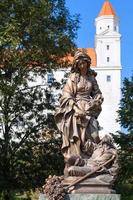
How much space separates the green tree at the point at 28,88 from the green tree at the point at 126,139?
3031 mm

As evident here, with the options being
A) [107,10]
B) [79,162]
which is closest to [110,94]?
[107,10]

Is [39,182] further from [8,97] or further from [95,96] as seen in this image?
[95,96]

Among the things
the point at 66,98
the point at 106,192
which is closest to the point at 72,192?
the point at 106,192

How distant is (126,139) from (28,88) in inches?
209

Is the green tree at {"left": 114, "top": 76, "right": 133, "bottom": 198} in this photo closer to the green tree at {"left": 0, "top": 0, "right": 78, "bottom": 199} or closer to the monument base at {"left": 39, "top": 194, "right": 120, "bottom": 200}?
the green tree at {"left": 0, "top": 0, "right": 78, "bottom": 199}

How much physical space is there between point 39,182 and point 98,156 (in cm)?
1455

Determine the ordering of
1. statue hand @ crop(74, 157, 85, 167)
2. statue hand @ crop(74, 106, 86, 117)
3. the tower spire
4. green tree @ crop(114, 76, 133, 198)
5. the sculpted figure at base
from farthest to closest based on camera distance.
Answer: the tower spire
green tree @ crop(114, 76, 133, 198)
statue hand @ crop(74, 106, 86, 117)
statue hand @ crop(74, 157, 85, 167)
the sculpted figure at base

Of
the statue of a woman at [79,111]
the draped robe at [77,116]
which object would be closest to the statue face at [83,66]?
the statue of a woman at [79,111]

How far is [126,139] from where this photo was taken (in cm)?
2614

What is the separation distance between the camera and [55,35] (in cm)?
2511

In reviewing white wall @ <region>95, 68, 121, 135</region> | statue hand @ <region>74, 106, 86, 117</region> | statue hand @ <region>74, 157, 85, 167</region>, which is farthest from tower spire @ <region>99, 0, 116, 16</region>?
statue hand @ <region>74, 157, 85, 167</region>

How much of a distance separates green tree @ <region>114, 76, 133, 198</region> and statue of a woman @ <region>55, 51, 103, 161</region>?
1253 cm

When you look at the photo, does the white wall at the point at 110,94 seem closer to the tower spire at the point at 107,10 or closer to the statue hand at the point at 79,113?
the tower spire at the point at 107,10

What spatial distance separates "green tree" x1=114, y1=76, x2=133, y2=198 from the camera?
2502cm
